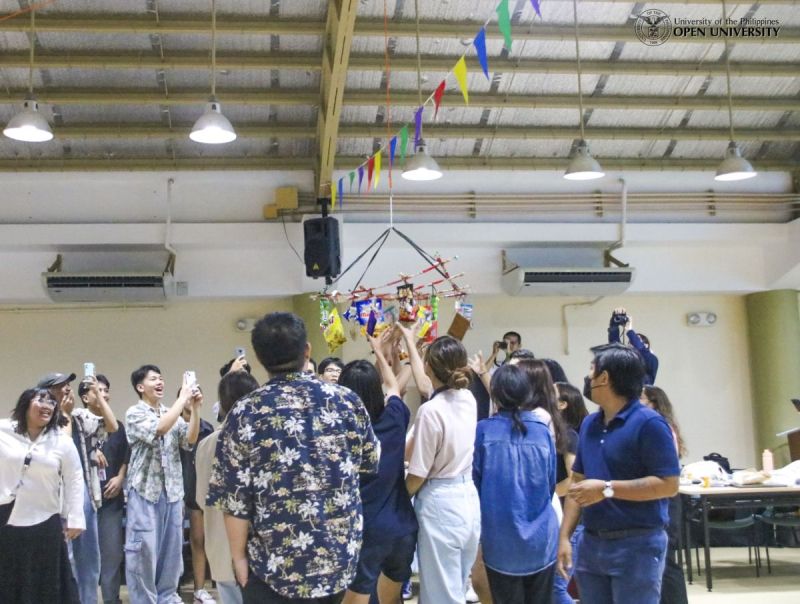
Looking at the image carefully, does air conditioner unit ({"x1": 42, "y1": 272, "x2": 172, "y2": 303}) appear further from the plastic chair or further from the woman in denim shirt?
the plastic chair

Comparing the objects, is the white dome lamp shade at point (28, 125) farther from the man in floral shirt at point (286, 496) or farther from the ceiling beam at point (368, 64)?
the man in floral shirt at point (286, 496)

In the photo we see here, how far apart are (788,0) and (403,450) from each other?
6.18 meters

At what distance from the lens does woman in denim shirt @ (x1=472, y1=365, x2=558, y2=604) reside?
10.7 feet

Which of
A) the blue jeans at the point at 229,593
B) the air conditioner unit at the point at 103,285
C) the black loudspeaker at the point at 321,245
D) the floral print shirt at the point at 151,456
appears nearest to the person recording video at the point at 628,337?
the blue jeans at the point at 229,593

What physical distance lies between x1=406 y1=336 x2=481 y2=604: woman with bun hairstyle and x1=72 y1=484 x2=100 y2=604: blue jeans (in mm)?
2288

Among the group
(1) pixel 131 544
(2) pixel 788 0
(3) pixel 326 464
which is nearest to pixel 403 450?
(3) pixel 326 464

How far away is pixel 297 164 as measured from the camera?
341 inches

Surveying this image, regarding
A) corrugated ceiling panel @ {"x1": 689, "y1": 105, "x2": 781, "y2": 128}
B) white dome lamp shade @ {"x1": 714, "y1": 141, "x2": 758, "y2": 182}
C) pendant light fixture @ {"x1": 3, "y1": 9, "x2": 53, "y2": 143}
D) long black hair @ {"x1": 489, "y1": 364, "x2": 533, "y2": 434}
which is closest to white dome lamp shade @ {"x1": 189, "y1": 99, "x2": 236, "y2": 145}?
pendant light fixture @ {"x1": 3, "y1": 9, "x2": 53, "y2": 143}

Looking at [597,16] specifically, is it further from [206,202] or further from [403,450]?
[403,450]

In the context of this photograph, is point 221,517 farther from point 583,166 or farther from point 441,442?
point 583,166

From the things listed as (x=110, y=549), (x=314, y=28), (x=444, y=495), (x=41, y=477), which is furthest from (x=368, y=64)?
(x=444, y=495)

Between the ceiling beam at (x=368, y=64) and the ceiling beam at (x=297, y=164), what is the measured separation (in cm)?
115

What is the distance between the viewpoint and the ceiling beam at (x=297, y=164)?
8.38 metres

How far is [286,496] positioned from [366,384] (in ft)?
3.14
